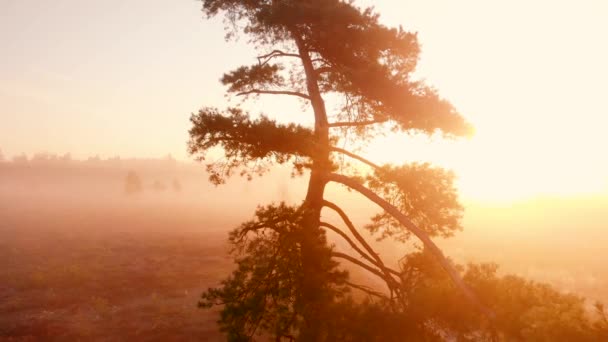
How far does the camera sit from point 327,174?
302 inches

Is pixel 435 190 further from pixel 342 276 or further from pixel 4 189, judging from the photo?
pixel 4 189

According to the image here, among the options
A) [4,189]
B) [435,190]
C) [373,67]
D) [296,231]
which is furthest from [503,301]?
[4,189]

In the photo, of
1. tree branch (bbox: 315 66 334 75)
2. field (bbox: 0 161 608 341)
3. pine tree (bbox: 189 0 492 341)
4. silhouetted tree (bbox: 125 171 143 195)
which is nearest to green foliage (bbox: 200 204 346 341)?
pine tree (bbox: 189 0 492 341)

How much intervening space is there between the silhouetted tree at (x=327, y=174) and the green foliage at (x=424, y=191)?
0.07 ft

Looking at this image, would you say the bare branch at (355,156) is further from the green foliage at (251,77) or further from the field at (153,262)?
the field at (153,262)

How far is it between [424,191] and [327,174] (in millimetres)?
2086

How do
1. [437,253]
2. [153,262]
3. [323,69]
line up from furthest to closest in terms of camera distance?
[153,262]
[323,69]
[437,253]

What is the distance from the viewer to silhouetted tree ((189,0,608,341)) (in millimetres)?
5793

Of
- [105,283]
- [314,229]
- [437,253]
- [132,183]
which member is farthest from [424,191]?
[132,183]

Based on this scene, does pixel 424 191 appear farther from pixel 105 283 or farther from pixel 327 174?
pixel 105 283

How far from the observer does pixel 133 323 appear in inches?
722

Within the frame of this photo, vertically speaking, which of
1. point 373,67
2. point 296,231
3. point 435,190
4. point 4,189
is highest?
point 373,67

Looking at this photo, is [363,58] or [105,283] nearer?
[363,58]

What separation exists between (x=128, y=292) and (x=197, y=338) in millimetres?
9607
